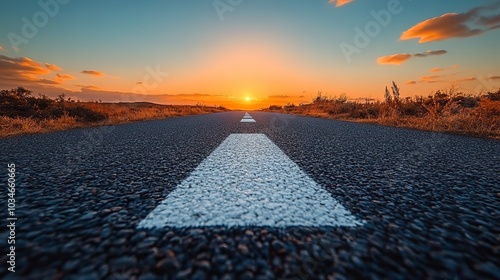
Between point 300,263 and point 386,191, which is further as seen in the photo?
point 386,191

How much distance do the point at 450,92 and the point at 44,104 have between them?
878 inches

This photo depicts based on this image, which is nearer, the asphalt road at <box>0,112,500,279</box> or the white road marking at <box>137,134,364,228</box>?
the asphalt road at <box>0,112,500,279</box>

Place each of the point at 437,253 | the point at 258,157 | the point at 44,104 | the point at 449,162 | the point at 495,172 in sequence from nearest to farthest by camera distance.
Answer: the point at 437,253 < the point at 495,172 < the point at 449,162 < the point at 258,157 < the point at 44,104

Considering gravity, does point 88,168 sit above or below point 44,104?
below

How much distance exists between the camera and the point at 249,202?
7.09 feet

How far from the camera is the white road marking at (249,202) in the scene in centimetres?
176

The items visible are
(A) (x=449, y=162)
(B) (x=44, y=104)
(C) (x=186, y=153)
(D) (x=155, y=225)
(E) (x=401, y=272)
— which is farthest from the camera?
A: (B) (x=44, y=104)

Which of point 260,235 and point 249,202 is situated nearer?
point 260,235

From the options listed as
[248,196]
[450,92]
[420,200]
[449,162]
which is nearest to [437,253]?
[420,200]

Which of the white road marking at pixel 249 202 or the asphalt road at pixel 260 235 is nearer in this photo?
the asphalt road at pixel 260 235

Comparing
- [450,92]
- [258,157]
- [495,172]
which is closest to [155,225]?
[258,157]

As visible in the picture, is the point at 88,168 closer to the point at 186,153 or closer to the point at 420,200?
the point at 186,153

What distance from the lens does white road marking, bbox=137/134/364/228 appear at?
5.77ft

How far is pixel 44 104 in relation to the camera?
15.0 metres
